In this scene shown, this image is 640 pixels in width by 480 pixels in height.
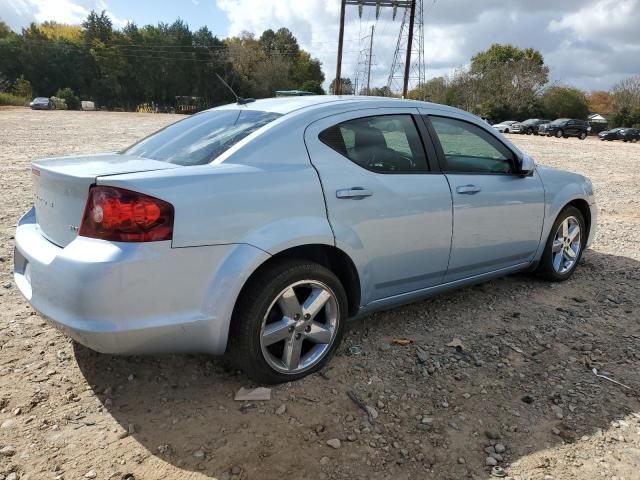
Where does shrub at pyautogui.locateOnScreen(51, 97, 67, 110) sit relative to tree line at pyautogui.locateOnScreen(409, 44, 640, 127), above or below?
below

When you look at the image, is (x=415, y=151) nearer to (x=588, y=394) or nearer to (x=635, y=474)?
(x=588, y=394)

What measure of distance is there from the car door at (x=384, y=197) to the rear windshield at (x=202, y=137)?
400 millimetres

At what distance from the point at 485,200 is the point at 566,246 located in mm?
1493

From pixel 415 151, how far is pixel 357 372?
1.52 m

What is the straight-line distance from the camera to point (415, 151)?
354 centimetres

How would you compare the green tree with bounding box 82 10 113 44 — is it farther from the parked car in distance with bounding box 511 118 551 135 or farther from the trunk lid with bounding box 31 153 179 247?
the trunk lid with bounding box 31 153 179 247

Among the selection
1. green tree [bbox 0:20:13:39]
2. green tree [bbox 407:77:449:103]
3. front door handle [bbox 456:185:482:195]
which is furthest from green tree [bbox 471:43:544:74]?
front door handle [bbox 456:185:482:195]

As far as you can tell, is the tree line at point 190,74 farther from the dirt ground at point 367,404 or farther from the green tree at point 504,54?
the dirt ground at point 367,404

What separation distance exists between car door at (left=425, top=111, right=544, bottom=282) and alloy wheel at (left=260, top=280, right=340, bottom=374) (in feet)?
3.66

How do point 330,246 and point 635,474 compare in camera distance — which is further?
point 330,246

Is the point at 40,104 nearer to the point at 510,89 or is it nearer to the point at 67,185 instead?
the point at 510,89

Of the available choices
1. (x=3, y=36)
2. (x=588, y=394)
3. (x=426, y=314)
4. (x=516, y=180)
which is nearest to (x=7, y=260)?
(x=426, y=314)

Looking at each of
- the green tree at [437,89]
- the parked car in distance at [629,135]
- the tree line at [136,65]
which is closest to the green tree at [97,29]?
the tree line at [136,65]

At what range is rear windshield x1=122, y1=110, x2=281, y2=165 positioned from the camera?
9.49 feet
